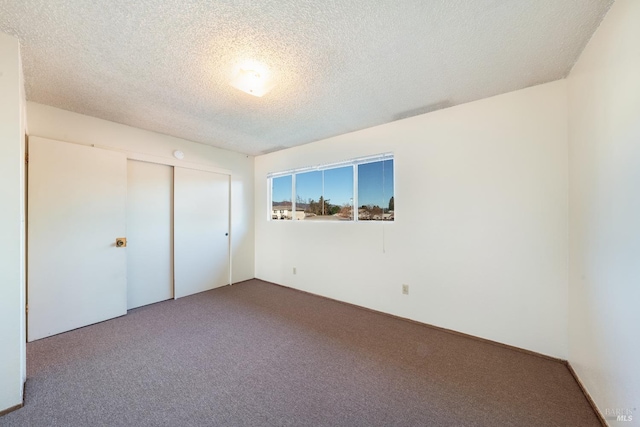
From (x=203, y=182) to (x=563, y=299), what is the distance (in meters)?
4.69

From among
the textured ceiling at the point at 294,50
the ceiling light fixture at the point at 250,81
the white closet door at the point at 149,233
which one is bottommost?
the white closet door at the point at 149,233

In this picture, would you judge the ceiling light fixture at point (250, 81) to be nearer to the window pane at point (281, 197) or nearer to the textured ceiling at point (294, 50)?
the textured ceiling at point (294, 50)

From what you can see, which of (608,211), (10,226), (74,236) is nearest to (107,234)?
(74,236)

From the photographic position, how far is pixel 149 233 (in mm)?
3359

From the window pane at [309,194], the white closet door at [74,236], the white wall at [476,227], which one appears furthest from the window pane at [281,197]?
the white closet door at [74,236]

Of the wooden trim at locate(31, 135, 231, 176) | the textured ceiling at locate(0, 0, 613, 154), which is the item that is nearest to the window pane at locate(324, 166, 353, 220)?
the textured ceiling at locate(0, 0, 613, 154)

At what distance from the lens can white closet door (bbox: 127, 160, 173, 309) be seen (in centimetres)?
318

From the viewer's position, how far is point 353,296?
333 centimetres

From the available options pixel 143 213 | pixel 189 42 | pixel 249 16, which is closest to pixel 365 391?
pixel 249 16

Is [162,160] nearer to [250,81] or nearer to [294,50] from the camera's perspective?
[250,81]

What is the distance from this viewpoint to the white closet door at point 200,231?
3631 mm

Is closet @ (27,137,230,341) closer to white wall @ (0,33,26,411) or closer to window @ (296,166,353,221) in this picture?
white wall @ (0,33,26,411)

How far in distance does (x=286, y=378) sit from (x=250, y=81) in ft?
7.94
